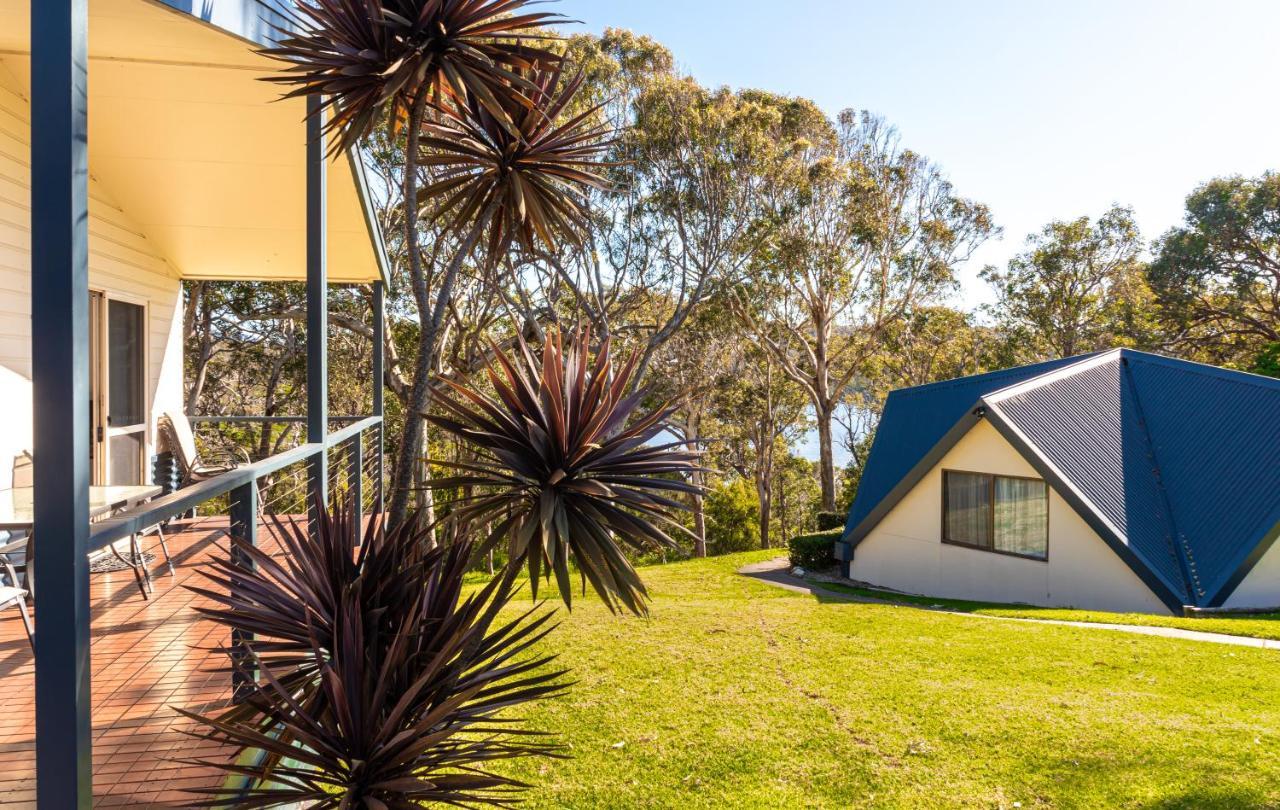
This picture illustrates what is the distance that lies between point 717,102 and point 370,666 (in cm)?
1957

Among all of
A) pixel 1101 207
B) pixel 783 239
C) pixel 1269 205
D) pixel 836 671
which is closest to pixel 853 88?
pixel 783 239

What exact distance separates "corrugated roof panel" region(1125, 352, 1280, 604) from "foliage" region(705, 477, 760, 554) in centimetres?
1439

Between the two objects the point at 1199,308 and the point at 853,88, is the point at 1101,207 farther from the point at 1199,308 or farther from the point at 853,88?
the point at 853,88

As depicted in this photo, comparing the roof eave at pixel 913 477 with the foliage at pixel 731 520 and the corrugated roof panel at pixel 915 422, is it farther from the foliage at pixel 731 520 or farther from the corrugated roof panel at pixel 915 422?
the foliage at pixel 731 520

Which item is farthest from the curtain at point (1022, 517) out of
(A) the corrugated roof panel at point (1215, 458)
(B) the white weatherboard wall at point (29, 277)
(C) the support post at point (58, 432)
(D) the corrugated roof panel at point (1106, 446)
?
(C) the support post at point (58, 432)

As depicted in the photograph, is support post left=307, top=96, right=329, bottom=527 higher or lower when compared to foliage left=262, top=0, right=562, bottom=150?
lower

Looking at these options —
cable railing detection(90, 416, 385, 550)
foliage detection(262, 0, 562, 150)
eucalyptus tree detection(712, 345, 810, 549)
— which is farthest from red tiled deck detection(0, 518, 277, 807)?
eucalyptus tree detection(712, 345, 810, 549)

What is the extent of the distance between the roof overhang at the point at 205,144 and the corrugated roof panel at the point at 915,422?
1097 cm

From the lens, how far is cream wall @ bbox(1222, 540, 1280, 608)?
→ 10961mm

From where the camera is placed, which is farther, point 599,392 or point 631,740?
point 631,740

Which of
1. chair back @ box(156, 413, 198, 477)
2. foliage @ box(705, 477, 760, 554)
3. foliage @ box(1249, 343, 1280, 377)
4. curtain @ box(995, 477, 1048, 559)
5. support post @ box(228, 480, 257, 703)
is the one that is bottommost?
foliage @ box(705, 477, 760, 554)

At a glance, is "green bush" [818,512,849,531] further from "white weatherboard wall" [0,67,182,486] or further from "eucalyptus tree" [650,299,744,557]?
"white weatherboard wall" [0,67,182,486]

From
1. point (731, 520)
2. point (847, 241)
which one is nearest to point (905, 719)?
point (847, 241)

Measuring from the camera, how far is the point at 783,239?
22.4 metres
